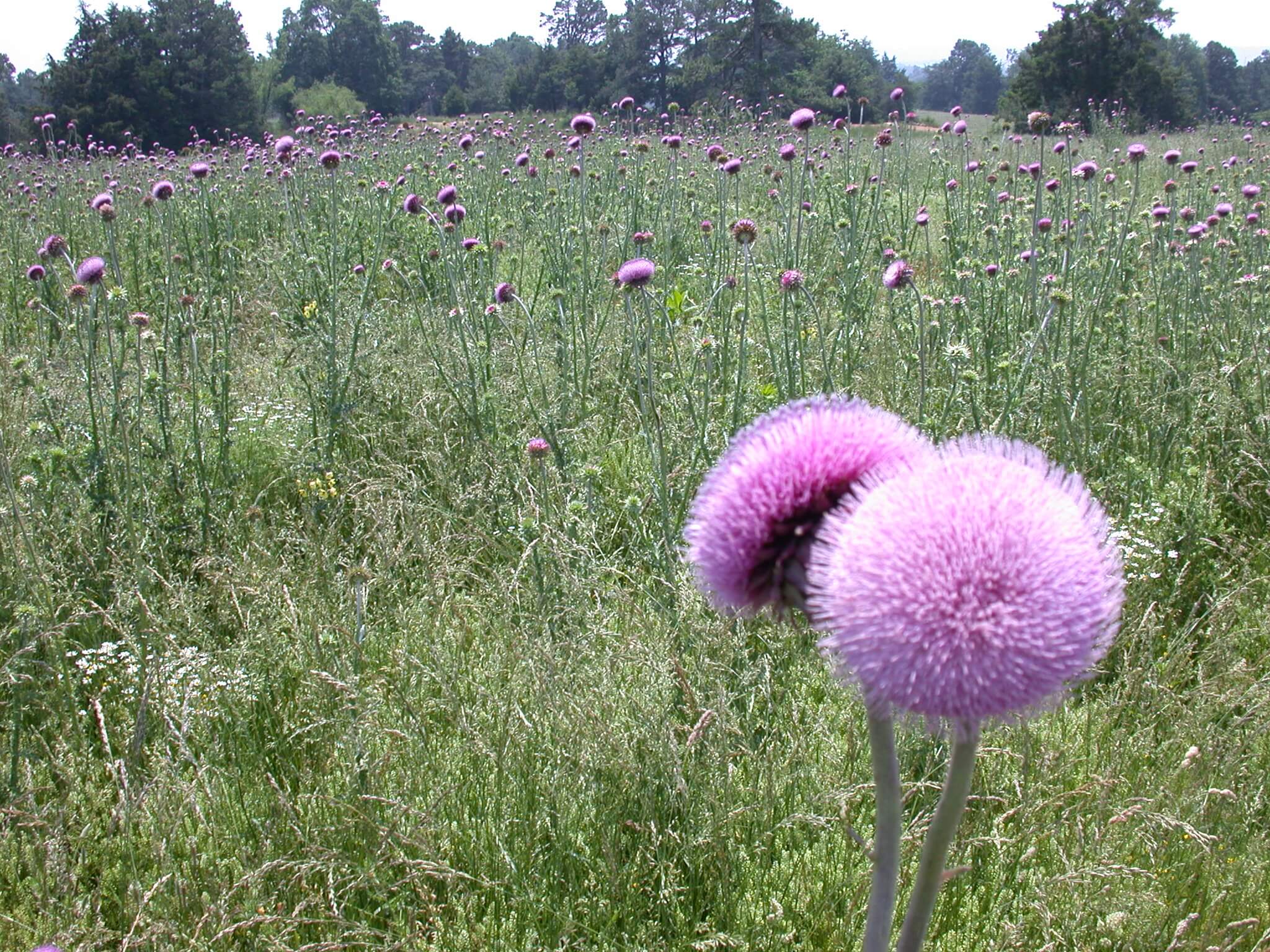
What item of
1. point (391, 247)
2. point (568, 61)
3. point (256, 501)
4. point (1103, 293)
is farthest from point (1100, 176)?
point (568, 61)

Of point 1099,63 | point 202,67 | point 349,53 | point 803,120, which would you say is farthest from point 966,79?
point 803,120

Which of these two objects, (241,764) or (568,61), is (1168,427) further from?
(568,61)

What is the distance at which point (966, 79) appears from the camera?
4365 inches

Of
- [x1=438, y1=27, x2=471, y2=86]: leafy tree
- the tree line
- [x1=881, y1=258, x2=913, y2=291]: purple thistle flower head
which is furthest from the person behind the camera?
[x1=438, y1=27, x2=471, y2=86]: leafy tree

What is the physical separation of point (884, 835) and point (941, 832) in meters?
0.08

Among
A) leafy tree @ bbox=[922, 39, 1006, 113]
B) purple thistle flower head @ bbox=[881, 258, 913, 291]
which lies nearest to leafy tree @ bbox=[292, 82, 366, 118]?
purple thistle flower head @ bbox=[881, 258, 913, 291]

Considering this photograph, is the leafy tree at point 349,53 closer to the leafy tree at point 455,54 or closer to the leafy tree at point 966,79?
the leafy tree at point 455,54

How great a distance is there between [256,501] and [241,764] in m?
1.48

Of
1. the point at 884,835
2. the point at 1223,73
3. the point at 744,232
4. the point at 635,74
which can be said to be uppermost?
the point at 1223,73

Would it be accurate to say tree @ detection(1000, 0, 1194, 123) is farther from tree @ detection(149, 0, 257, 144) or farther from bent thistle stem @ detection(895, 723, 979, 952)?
bent thistle stem @ detection(895, 723, 979, 952)

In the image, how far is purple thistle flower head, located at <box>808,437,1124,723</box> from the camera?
0.78m

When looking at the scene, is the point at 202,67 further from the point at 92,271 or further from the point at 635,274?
the point at 635,274

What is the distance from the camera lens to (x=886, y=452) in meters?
0.94

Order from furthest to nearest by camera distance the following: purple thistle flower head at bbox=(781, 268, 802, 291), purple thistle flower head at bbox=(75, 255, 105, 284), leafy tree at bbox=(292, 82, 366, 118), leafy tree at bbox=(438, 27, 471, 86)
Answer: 1. leafy tree at bbox=(438, 27, 471, 86)
2. leafy tree at bbox=(292, 82, 366, 118)
3. purple thistle flower head at bbox=(75, 255, 105, 284)
4. purple thistle flower head at bbox=(781, 268, 802, 291)
